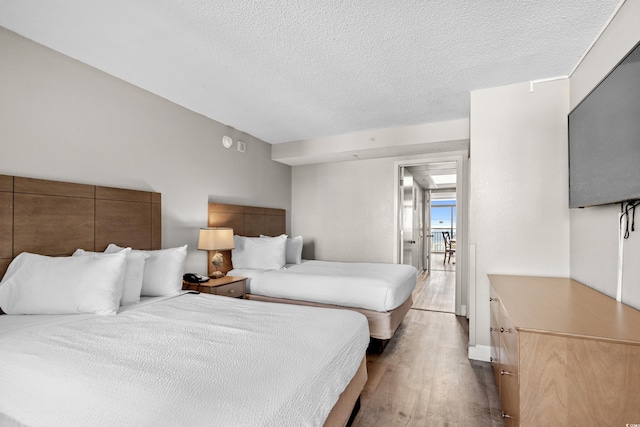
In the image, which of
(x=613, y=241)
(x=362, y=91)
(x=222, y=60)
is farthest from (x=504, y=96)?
(x=222, y=60)

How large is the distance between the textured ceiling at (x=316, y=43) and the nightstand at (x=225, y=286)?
1.86 metres

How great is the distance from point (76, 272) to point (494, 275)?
3.17 meters

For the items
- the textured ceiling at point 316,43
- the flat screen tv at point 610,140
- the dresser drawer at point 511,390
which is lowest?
the dresser drawer at point 511,390

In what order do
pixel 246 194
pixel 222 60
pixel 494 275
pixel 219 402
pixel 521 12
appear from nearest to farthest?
pixel 219 402 → pixel 521 12 → pixel 222 60 → pixel 494 275 → pixel 246 194

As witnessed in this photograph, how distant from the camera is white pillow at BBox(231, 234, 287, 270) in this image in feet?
11.9

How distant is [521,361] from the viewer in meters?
1.31

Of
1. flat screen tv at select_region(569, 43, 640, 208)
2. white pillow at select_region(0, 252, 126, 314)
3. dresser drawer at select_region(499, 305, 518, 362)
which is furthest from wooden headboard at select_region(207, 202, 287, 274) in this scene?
flat screen tv at select_region(569, 43, 640, 208)

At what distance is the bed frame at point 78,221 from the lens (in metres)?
1.92

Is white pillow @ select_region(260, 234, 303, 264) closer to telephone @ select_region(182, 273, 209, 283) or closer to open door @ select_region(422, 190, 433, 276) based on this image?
telephone @ select_region(182, 273, 209, 283)

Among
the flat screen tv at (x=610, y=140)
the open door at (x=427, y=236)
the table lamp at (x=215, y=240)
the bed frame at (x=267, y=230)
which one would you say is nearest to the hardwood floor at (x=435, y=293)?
the open door at (x=427, y=236)

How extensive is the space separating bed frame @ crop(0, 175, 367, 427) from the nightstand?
60 cm

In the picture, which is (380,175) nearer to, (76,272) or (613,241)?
(613,241)

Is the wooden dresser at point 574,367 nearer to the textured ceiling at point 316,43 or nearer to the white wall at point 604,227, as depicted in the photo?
the white wall at point 604,227

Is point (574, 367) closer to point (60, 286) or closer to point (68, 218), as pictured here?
point (60, 286)
